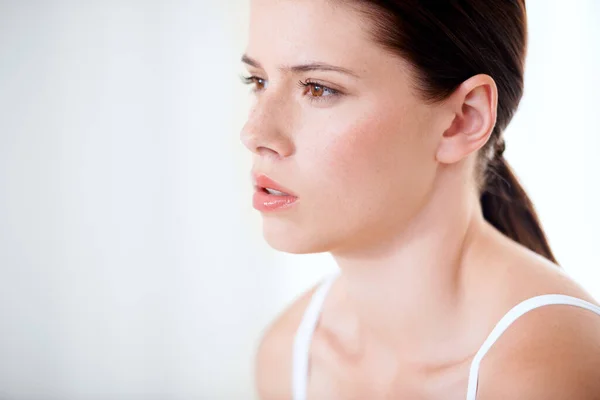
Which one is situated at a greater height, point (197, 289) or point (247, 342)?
point (197, 289)

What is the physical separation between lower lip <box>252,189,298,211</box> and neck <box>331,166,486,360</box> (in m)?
0.15

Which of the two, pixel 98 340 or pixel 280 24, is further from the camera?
pixel 98 340

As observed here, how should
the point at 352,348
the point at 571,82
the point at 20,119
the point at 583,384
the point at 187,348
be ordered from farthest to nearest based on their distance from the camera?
the point at 187,348 < the point at 20,119 < the point at 571,82 < the point at 352,348 < the point at 583,384

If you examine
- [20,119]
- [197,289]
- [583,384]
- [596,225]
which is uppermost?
[20,119]

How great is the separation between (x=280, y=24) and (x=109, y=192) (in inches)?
41.7

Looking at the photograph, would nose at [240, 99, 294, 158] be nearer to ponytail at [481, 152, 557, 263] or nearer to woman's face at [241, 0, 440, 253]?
woman's face at [241, 0, 440, 253]

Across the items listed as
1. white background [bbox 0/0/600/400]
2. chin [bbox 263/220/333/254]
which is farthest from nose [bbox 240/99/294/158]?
white background [bbox 0/0/600/400]

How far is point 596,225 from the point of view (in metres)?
1.63

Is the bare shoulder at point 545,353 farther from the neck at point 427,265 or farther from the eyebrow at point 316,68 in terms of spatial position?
the eyebrow at point 316,68

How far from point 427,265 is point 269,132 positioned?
0.33m

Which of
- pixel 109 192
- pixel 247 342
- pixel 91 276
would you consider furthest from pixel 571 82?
pixel 91 276

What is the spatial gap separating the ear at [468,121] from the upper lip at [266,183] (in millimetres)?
236

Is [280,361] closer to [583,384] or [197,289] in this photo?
[583,384]

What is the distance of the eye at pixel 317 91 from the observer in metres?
0.94
